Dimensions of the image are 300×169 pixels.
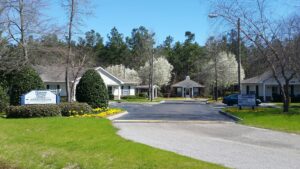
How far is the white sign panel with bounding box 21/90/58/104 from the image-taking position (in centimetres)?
2814

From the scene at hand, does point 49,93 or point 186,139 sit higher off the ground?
point 49,93

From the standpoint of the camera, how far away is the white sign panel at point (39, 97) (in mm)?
28141

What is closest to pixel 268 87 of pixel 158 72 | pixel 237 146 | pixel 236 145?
pixel 158 72

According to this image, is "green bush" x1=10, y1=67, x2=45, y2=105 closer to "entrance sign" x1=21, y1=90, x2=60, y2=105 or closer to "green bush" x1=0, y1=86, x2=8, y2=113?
"green bush" x1=0, y1=86, x2=8, y2=113

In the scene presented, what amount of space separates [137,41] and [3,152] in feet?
343

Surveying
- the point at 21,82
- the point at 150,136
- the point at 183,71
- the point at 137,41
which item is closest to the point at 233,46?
the point at 183,71

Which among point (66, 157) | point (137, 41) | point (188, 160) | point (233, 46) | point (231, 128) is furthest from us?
point (137, 41)

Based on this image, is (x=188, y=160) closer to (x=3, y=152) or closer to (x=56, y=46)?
(x=3, y=152)

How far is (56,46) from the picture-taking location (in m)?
39.3

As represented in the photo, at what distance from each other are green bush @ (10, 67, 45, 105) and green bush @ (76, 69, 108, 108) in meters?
2.95

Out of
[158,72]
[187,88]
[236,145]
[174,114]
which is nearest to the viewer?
[236,145]

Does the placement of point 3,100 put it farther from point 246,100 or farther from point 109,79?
point 109,79

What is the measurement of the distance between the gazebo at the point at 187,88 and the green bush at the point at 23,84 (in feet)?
210

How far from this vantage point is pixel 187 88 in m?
95.2
